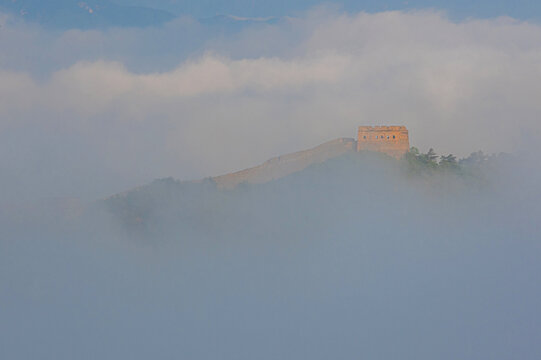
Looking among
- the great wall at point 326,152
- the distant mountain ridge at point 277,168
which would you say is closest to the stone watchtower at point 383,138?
the great wall at point 326,152

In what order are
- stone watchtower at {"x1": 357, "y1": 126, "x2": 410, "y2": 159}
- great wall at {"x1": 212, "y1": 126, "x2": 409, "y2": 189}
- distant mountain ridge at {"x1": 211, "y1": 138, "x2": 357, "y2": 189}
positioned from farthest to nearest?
distant mountain ridge at {"x1": 211, "y1": 138, "x2": 357, "y2": 189}, great wall at {"x1": 212, "y1": 126, "x2": 409, "y2": 189}, stone watchtower at {"x1": 357, "y1": 126, "x2": 410, "y2": 159}

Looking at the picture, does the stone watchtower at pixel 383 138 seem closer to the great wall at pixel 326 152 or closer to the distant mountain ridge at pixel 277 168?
the great wall at pixel 326 152

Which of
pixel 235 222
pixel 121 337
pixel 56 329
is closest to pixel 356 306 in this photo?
pixel 235 222

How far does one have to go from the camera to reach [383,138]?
110ft

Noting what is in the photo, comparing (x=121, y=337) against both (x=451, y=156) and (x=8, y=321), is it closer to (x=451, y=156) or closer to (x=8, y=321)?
(x=8, y=321)

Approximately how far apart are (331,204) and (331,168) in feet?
16.3

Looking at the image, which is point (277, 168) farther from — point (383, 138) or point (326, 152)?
point (383, 138)

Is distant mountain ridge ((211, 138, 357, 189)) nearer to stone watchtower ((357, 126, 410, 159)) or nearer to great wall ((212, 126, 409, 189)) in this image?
great wall ((212, 126, 409, 189))

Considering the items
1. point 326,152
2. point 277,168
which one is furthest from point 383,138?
point 277,168

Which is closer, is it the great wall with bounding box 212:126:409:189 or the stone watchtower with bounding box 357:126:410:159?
the stone watchtower with bounding box 357:126:410:159

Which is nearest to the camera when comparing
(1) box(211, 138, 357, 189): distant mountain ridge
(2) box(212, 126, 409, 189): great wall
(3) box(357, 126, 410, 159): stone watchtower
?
(3) box(357, 126, 410, 159): stone watchtower

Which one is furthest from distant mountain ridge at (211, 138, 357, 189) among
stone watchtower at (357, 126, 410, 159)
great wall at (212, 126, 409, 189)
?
stone watchtower at (357, 126, 410, 159)

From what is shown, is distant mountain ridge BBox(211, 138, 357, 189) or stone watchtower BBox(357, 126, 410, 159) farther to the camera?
distant mountain ridge BBox(211, 138, 357, 189)

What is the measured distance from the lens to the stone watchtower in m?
33.3
